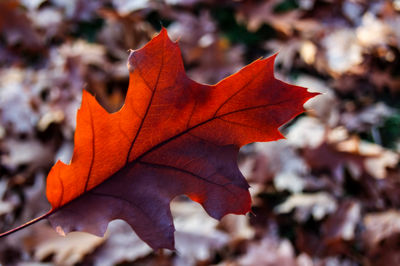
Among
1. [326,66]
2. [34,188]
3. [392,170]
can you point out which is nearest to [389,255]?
[392,170]

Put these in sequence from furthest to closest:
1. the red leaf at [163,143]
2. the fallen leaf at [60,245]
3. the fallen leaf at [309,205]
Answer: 1. the fallen leaf at [309,205]
2. the fallen leaf at [60,245]
3. the red leaf at [163,143]

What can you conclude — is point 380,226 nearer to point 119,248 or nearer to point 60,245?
point 119,248

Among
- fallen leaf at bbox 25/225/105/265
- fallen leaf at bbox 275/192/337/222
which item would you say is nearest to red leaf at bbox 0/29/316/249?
fallen leaf at bbox 25/225/105/265

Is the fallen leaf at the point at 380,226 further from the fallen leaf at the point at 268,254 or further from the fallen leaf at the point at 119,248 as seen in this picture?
the fallen leaf at the point at 119,248

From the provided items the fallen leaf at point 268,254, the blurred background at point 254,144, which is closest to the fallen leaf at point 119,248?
the blurred background at point 254,144

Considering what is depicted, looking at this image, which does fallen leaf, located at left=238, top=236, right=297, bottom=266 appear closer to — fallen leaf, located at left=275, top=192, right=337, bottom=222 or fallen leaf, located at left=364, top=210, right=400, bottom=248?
fallen leaf, located at left=275, top=192, right=337, bottom=222

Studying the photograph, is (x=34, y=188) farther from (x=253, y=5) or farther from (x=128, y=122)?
(x=253, y=5)

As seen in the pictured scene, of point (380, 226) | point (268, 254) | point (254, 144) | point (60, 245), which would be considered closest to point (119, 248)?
point (60, 245)
